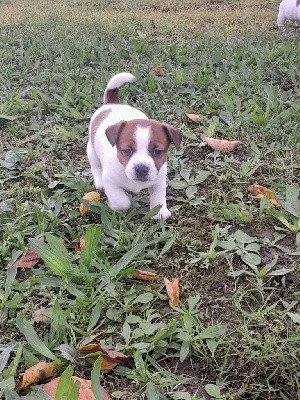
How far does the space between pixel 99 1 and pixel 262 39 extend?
3315mm

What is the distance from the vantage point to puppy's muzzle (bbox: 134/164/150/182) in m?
2.94

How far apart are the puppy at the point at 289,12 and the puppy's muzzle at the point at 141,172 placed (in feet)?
16.0

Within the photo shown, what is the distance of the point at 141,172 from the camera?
9.72 feet

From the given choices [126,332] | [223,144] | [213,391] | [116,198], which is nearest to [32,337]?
[126,332]

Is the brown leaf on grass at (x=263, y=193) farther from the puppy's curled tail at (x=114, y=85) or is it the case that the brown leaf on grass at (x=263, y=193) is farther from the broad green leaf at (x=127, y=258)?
the puppy's curled tail at (x=114, y=85)

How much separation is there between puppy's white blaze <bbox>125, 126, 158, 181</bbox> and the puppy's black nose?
17 mm

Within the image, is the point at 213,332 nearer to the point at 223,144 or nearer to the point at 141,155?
the point at 141,155

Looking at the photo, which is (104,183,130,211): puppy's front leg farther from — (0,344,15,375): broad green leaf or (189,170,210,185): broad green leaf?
(0,344,15,375): broad green leaf

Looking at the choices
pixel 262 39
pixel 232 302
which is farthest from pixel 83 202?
pixel 262 39

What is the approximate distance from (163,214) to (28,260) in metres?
0.82

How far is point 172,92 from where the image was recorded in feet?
16.6

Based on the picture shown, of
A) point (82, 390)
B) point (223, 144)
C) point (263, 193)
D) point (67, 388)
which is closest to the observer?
point (67, 388)

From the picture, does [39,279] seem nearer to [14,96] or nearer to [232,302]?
[232,302]

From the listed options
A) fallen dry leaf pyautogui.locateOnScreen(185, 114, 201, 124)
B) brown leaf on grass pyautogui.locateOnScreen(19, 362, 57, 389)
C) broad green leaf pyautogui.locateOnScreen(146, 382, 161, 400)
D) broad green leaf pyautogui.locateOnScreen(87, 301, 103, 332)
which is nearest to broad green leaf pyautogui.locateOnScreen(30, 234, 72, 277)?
broad green leaf pyautogui.locateOnScreen(87, 301, 103, 332)
